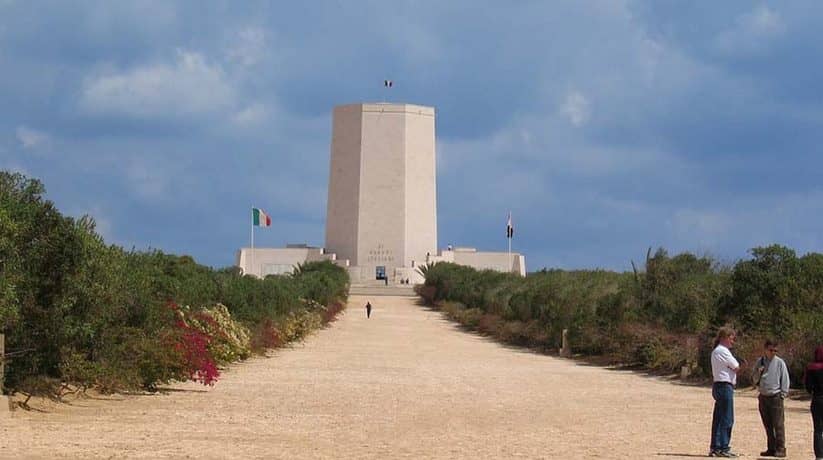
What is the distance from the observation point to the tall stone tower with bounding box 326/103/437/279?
76125 millimetres

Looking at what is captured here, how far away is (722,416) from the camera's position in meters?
11.1

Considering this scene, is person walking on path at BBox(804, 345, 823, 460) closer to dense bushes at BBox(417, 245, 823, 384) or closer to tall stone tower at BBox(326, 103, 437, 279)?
dense bushes at BBox(417, 245, 823, 384)

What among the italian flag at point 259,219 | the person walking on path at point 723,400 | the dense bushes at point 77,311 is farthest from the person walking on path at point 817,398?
the italian flag at point 259,219

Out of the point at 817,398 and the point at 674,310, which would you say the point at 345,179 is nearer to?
the point at 674,310

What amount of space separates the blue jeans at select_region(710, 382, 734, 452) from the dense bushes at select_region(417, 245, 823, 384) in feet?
27.0

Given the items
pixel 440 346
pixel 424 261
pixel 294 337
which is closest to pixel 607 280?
pixel 440 346

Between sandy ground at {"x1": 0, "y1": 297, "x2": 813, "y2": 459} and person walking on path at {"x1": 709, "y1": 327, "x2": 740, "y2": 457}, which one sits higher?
person walking on path at {"x1": 709, "y1": 327, "x2": 740, "y2": 457}

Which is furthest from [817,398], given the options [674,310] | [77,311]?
[674,310]

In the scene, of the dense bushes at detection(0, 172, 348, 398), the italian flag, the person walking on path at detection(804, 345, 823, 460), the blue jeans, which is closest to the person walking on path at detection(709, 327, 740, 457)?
the blue jeans

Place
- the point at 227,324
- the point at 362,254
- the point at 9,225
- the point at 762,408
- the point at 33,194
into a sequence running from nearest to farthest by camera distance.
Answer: the point at 762,408 < the point at 9,225 < the point at 33,194 < the point at 227,324 < the point at 362,254

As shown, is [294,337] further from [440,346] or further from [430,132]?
[430,132]

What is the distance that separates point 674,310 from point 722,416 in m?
15.2

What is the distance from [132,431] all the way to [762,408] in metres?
5.89

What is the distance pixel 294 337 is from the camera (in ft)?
111
